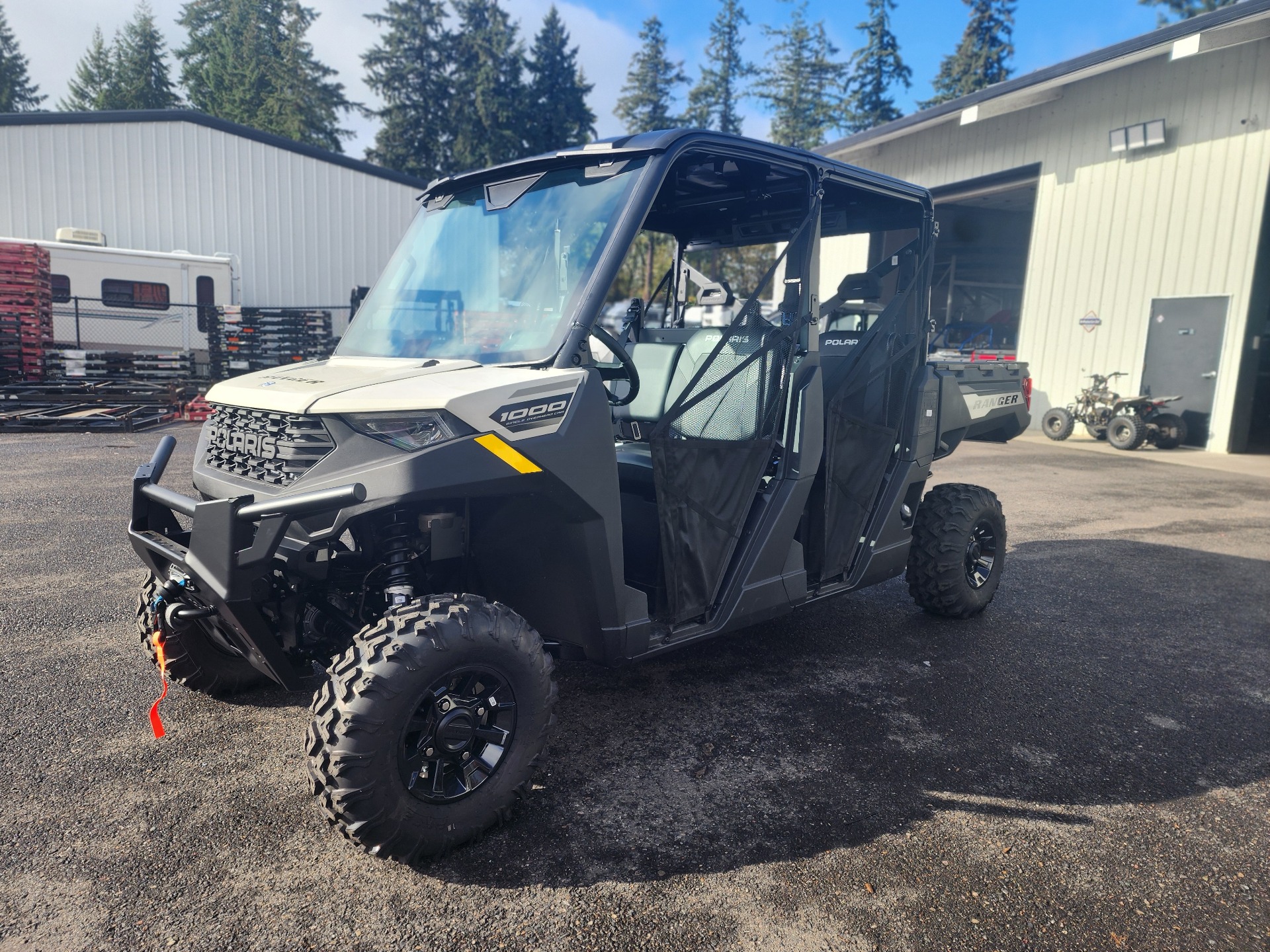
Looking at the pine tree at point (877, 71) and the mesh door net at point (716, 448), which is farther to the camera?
the pine tree at point (877, 71)

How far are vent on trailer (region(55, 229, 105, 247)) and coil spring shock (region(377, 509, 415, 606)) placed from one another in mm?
17389

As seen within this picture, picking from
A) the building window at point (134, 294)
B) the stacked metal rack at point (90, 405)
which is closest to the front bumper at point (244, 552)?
the stacked metal rack at point (90, 405)

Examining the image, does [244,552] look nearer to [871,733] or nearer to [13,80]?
[871,733]

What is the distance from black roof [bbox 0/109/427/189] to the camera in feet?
62.1

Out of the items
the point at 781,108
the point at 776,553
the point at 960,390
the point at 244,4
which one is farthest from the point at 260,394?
the point at 244,4

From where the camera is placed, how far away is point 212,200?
20609 mm

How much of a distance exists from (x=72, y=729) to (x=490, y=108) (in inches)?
1781

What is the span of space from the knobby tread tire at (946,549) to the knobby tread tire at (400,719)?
2.86 m

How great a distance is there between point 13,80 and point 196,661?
65170 mm

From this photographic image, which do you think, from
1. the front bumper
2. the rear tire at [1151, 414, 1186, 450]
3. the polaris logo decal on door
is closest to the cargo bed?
the polaris logo decal on door

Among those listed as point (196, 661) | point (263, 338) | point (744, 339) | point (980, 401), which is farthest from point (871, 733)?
point (263, 338)

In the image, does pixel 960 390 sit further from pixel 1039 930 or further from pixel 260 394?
pixel 260 394

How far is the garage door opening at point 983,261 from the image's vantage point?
17.9 m

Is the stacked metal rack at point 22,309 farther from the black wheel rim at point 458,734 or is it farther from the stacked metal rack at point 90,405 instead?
the black wheel rim at point 458,734
